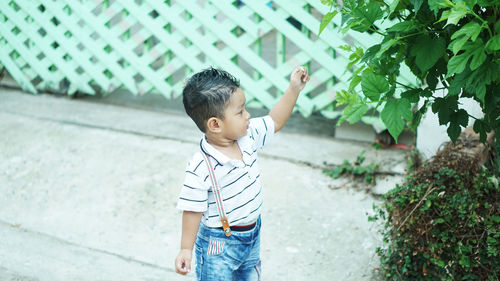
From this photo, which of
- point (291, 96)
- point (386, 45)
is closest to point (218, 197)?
point (291, 96)

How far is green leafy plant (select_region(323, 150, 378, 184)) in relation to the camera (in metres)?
3.23

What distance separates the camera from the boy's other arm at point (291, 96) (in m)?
2.14

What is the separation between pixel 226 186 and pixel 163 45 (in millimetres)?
2368

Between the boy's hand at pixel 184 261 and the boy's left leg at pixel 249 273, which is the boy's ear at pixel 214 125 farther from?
the boy's left leg at pixel 249 273

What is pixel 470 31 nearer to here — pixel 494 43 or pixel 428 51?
pixel 494 43

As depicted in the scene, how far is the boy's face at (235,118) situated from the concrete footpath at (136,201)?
3.14 ft

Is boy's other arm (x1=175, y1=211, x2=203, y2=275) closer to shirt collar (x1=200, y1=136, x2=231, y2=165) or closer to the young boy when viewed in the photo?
the young boy

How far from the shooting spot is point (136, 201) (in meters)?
3.26

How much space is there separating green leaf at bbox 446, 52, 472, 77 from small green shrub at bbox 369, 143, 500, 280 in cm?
92

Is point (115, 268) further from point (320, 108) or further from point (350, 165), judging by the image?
point (320, 108)

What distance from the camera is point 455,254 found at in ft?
7.06

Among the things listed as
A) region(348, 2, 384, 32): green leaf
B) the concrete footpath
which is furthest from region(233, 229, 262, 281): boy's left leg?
region(348, 2, 384, 32): green leaf

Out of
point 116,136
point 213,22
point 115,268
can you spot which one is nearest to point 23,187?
point 116,136

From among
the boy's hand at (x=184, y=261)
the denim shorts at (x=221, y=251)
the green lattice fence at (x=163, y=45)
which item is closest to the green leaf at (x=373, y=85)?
the denim shorts at (x=221, y=251)
